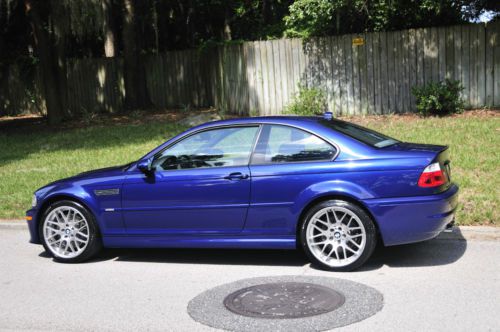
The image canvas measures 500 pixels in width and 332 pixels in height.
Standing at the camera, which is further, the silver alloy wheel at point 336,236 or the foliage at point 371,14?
the foliage at point 371,14

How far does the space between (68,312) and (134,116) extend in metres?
14.7

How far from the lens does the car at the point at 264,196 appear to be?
591cm

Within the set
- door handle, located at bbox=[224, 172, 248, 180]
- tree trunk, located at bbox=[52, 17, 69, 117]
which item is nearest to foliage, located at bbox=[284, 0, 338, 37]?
tree trunk, located at bbox=[52, 17, 69, 117]

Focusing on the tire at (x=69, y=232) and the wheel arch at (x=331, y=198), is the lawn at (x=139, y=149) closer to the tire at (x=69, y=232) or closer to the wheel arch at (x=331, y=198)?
the wheel arch at (x=331, y=198)

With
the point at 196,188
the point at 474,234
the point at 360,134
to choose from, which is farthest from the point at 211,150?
the point at 474,234

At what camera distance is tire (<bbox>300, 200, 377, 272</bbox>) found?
595cm

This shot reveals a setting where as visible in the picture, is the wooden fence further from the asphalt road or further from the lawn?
the asphalt road

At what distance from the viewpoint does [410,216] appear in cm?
585

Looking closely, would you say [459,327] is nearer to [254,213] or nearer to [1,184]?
[254,213]

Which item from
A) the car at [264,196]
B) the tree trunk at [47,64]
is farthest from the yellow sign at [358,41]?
the car at [264,196]

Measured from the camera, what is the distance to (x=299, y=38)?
1658cm

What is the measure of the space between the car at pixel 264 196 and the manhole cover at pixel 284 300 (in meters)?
0.62

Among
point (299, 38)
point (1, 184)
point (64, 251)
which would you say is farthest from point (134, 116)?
point (64, 251)

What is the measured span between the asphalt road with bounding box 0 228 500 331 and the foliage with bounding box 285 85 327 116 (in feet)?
30.9
